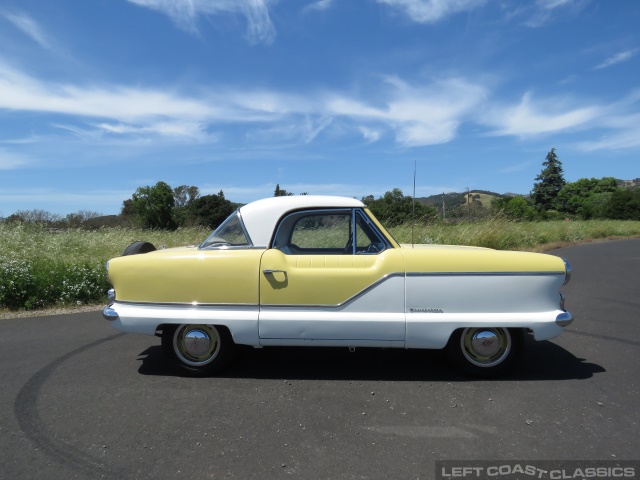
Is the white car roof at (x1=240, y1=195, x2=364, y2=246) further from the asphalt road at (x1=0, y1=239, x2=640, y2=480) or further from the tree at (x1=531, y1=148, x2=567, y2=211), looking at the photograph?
the tree at (x1=531, y1=148, x2=567, y2=211)

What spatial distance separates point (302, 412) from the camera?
305cm

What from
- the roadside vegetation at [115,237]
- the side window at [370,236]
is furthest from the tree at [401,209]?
the side window at [370,236]

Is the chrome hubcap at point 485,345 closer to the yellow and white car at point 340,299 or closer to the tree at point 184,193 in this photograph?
the yellow and white car at point 340,299

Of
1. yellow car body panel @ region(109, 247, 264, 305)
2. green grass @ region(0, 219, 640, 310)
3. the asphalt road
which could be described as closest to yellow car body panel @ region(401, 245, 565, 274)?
the asphalt road

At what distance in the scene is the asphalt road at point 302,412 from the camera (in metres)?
2.46

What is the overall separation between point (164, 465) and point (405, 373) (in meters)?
2.21

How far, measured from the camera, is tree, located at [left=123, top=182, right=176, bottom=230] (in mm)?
47403

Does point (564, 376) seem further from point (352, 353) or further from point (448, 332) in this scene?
point (352, 353)

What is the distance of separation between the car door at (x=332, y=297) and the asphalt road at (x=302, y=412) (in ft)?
1.61

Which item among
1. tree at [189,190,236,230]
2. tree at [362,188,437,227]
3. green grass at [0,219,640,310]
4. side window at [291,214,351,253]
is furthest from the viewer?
tree at [189,190,236,230]

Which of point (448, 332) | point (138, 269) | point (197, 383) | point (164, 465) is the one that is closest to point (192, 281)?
point (138, 269)

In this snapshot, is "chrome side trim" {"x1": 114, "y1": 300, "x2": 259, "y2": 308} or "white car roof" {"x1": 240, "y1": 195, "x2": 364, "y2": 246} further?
"white car roof" {"x1": 240, "y1": 195, "x2": 364, "y2": 246}

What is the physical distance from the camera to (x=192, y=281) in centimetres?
354

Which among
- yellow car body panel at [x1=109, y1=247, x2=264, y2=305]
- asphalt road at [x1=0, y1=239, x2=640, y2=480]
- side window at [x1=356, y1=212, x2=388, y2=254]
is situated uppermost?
side window at [x1=356, y1=212, x2=388, y2=254]
